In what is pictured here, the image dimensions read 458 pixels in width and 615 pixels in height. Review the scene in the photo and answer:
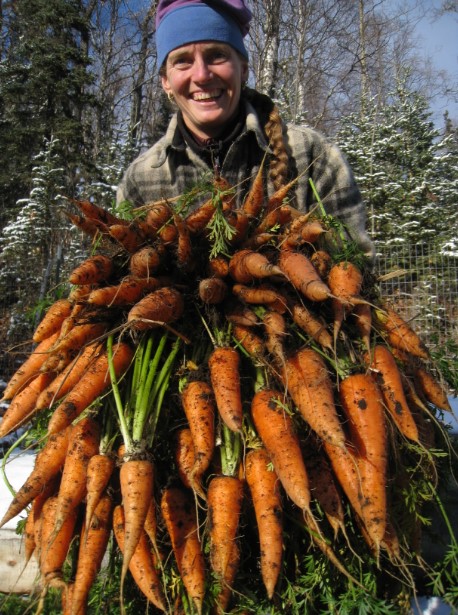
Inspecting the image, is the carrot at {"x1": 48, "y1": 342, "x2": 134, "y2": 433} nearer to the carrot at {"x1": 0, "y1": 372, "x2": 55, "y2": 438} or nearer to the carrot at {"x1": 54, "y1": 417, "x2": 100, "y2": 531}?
the carrot at {"x1": 54, "y1": 417, "x2": 100, "y2": 531}

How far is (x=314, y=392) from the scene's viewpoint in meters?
1.13

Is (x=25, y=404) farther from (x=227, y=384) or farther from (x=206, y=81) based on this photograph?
(x=206, y=81)

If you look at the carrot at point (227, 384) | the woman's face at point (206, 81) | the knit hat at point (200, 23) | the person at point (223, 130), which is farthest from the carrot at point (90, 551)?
the knit hat at point (200, 23)

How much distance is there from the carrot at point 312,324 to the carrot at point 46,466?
62 centimetres

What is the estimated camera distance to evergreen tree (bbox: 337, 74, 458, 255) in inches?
363

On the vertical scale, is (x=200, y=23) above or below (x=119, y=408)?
above

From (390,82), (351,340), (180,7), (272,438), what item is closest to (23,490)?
(272,438)

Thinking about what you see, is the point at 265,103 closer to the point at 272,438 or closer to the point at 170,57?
the point at 170,57

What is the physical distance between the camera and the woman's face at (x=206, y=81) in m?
A: 1.80

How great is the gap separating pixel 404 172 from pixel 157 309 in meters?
10.3

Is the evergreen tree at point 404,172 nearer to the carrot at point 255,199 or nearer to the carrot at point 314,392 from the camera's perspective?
the carrot at point 255,199

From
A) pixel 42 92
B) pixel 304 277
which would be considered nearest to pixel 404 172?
pixel 42 92

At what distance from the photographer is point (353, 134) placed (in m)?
11.3

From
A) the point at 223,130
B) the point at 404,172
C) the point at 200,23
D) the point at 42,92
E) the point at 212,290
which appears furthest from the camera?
the point at 404,172
